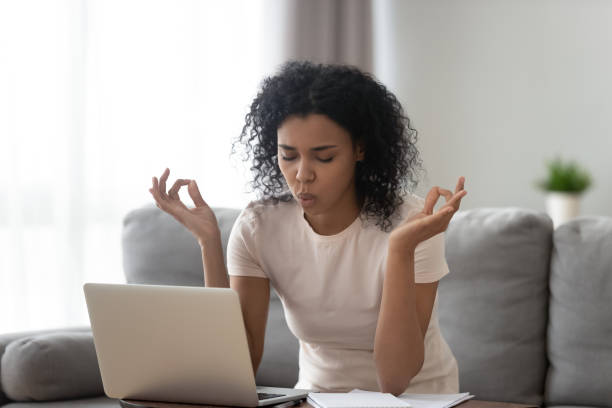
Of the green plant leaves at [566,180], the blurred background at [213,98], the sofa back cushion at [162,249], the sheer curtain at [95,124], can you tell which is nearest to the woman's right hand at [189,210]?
the blurred background at [213,98]

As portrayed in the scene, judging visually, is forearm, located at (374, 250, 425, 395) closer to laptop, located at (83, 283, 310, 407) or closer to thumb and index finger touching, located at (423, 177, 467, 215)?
thumb and index finger touching, located at (423, 177, 467, 215)

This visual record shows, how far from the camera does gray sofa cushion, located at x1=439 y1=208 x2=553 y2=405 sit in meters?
1.77

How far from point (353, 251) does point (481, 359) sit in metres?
0.53

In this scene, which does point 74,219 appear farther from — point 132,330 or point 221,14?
point 132,330

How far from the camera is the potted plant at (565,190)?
3.61m

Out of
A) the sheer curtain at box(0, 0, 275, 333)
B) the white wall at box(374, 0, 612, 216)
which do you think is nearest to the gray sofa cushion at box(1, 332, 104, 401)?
the sheer curtain at box(0, 0, 275, 333)

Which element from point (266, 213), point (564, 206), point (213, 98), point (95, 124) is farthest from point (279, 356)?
point (564, 206)

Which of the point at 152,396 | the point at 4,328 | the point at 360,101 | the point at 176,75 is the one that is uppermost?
the point at 176,75

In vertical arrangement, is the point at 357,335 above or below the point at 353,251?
below

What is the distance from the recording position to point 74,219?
272 cm

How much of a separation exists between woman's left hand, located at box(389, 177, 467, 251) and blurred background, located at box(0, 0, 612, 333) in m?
0.69

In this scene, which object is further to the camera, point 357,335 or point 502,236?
point 502,236

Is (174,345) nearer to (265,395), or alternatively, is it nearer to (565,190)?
(265,395)

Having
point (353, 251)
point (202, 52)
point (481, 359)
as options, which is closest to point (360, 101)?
point (353, 251)
